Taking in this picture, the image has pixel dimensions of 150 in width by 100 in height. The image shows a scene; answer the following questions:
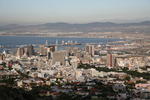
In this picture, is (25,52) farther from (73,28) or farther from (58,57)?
(73,28)

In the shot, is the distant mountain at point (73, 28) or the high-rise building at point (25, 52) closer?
the high-rise building at point (25, 52)

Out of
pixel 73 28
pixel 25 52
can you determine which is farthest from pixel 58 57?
pixel 73 28

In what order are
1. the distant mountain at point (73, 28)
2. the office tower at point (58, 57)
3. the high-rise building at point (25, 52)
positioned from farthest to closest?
1. the distant mountain at point (73, 28)
2. the high-rise building at point (25, 52)
3. the office tower at point (58, 57)

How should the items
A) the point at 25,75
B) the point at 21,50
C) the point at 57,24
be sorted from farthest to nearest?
the point at 57,24 → the point at 21,50 → the point at 25,75

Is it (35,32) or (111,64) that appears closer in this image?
(111,64)

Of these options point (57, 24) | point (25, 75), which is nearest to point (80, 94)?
point (25, 75)

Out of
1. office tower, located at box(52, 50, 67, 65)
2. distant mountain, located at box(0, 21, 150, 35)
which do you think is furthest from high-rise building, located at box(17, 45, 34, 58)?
distant mountain, located at box(0, 21, 150, 35)

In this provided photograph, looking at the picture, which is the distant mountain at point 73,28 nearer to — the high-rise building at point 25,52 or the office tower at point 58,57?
the high-rise building at point 25,52

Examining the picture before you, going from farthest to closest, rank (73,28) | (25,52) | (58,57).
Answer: (73,28) < (25,52) < (58,57)

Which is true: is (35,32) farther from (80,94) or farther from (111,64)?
(80,94)

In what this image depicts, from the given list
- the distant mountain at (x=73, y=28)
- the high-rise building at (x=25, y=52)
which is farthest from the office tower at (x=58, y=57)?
the distant mountain at (x=73, y=28)

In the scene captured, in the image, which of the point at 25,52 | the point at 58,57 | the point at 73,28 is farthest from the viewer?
the point at 73,28
